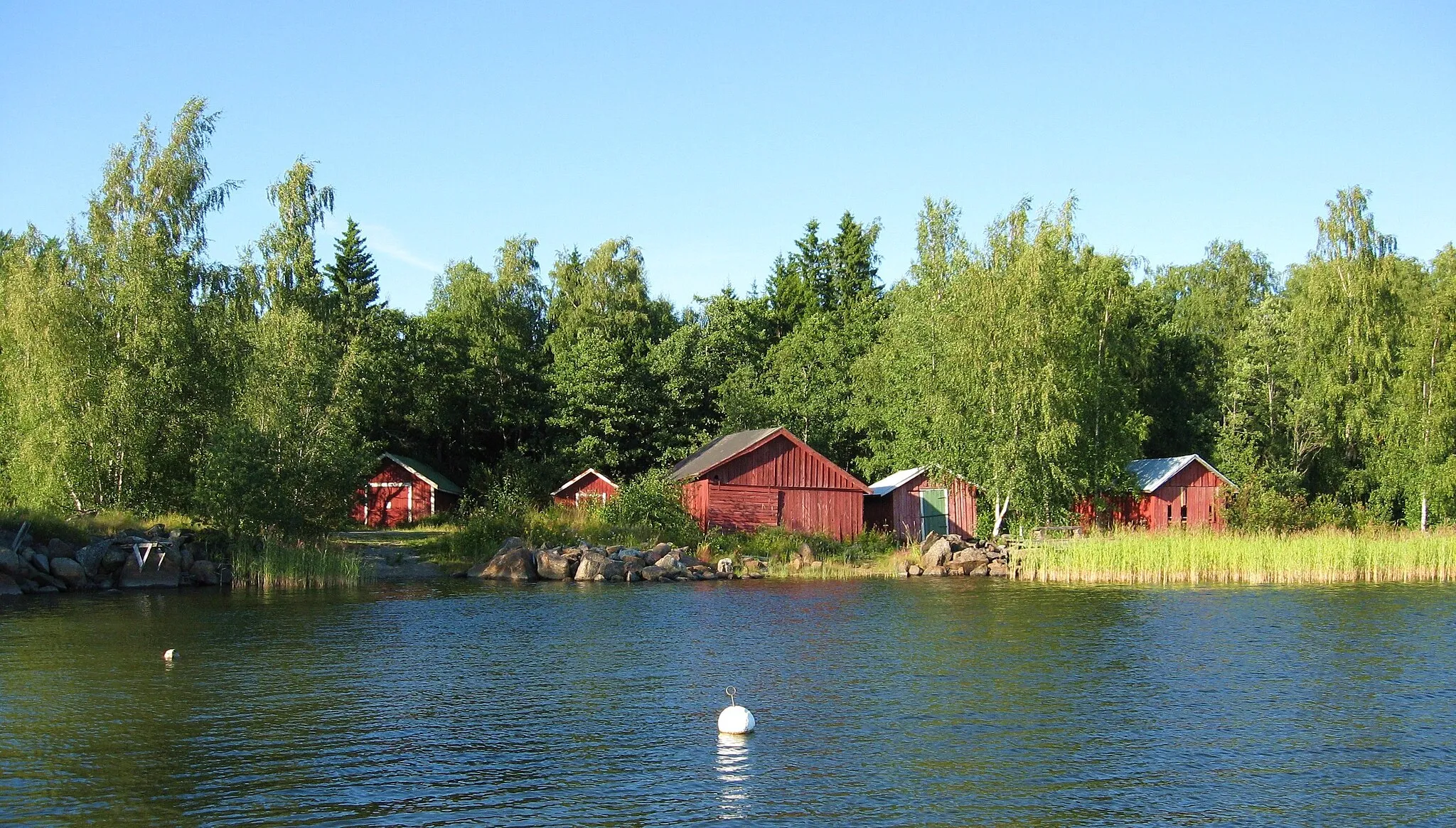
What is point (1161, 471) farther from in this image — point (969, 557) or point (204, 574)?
point (204, 574)

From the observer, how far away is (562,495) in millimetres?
60656

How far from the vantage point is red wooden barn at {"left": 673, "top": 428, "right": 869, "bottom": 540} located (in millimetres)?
50281

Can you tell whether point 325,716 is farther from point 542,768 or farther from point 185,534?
point 185,534

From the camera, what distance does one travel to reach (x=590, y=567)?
138 ft

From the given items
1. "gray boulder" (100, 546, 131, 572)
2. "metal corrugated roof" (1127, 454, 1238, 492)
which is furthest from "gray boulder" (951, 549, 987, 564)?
"gray boulder" (100, 546, 131, 572)

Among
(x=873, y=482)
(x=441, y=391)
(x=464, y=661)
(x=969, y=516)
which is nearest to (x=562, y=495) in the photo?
(x=441, y=391)

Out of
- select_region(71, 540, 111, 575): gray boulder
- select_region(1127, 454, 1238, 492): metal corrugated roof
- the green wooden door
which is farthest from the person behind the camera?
the green wooden door

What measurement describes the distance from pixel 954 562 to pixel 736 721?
28.5m

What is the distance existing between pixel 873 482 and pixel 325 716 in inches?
1732

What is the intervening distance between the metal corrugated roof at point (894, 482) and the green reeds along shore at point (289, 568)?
2358 cm

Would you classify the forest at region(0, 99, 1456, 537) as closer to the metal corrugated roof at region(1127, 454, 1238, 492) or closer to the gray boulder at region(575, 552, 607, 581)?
the metal corrugated roof at region(1127, 454, 1238, 492)

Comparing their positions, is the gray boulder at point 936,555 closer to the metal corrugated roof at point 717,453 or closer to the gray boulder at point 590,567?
the metal corrugated roof at point 717,453

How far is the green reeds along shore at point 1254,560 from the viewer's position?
123 feet

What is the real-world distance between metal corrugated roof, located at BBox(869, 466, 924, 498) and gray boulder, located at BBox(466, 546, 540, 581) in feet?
56.0
